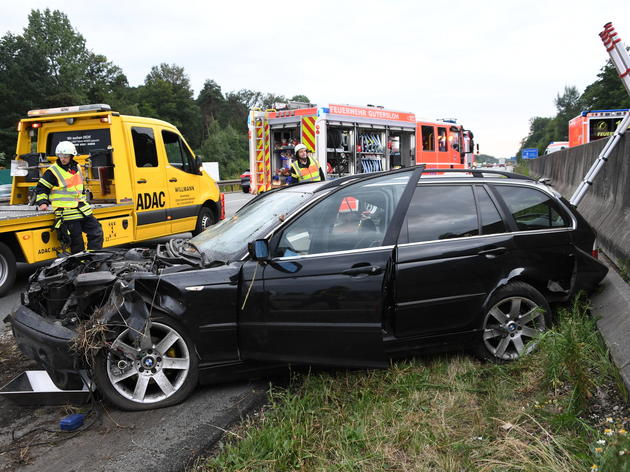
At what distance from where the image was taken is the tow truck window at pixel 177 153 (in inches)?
367

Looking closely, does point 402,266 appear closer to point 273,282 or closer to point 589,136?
point 273,282

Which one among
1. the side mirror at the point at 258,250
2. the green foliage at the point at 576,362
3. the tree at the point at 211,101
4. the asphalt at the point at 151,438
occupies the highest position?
the tree at the point at 211,101

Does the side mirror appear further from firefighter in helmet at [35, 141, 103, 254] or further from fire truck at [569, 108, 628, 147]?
fire truck at [569, 108, 628, 147]

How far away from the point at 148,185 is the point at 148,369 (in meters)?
5.74

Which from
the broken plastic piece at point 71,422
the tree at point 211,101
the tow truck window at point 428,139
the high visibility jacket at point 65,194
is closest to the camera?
the broken plastic piece at point 71,422

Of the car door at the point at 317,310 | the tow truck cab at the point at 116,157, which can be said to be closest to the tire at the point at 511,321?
the car door at the point at 317,310

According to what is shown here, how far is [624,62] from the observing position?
5.75m

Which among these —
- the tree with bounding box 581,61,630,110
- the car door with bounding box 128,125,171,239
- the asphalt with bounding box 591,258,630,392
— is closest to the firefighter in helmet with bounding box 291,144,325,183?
the car door with bounding box 128,125,171,239

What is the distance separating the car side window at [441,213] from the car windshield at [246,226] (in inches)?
32.7

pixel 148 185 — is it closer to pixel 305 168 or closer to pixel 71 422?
pixel 305 168

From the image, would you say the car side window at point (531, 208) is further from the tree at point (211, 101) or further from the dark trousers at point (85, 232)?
the tree at point (211, 101)

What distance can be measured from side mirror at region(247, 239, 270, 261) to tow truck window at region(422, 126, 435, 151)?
13200 millimetres

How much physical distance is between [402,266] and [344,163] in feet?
31.7

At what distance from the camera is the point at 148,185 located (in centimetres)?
868
